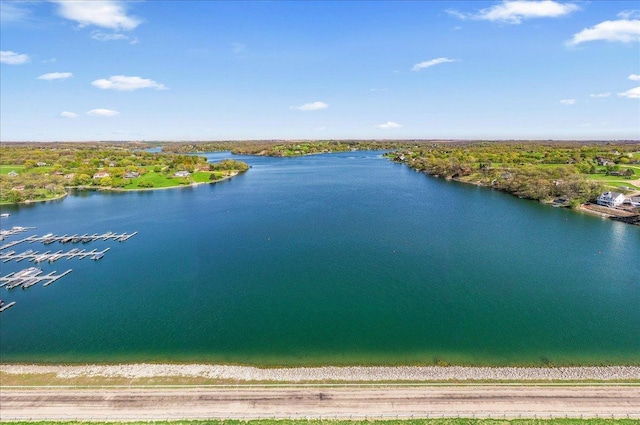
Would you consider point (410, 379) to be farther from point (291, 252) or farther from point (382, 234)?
point (382, 234)

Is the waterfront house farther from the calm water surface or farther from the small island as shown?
the calm water surface

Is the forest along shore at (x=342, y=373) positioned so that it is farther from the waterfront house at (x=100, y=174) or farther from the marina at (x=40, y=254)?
the waterfront house at (x=100, y=174)

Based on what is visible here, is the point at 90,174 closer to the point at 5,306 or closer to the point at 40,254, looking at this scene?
the point at 40,254

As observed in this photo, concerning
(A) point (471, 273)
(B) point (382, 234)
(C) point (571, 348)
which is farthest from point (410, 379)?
(B) point (382, 234)

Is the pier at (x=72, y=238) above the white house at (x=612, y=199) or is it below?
below

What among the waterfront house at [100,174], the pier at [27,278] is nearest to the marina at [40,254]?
the pier at [27,278]

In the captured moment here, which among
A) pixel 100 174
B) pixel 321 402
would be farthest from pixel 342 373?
pixel 100 174
